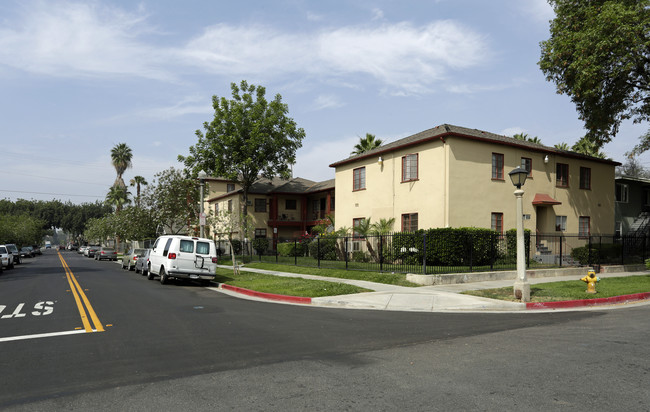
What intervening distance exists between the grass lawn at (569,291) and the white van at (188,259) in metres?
10.4

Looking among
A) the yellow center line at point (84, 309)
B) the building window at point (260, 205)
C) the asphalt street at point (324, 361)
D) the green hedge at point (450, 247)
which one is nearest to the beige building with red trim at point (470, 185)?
the green hedge at point (450, 247)

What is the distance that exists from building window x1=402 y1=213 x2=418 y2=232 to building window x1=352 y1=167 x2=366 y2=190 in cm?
428

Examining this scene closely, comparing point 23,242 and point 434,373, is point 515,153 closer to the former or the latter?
point 434,373

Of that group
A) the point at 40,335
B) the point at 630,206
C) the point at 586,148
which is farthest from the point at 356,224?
the point at 586,148

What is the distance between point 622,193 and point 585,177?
19.5ft

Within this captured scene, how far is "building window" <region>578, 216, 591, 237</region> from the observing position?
28891 millimetres

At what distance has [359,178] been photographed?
1167 inches

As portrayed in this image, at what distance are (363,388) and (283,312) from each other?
20.6 feet

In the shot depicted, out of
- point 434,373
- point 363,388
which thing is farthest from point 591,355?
point 363,388

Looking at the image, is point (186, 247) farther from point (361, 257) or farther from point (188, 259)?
point (361, 257)

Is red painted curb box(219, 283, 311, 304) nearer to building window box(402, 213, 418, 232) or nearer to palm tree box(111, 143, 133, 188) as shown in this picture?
building window box(402, 213, 418, 232)

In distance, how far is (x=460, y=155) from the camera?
23562mm

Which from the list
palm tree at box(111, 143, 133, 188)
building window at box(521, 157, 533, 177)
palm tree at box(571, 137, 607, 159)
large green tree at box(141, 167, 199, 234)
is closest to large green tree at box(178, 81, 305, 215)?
large green tree at box(141, 167, 199, 234)

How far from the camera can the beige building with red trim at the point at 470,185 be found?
23547mm
